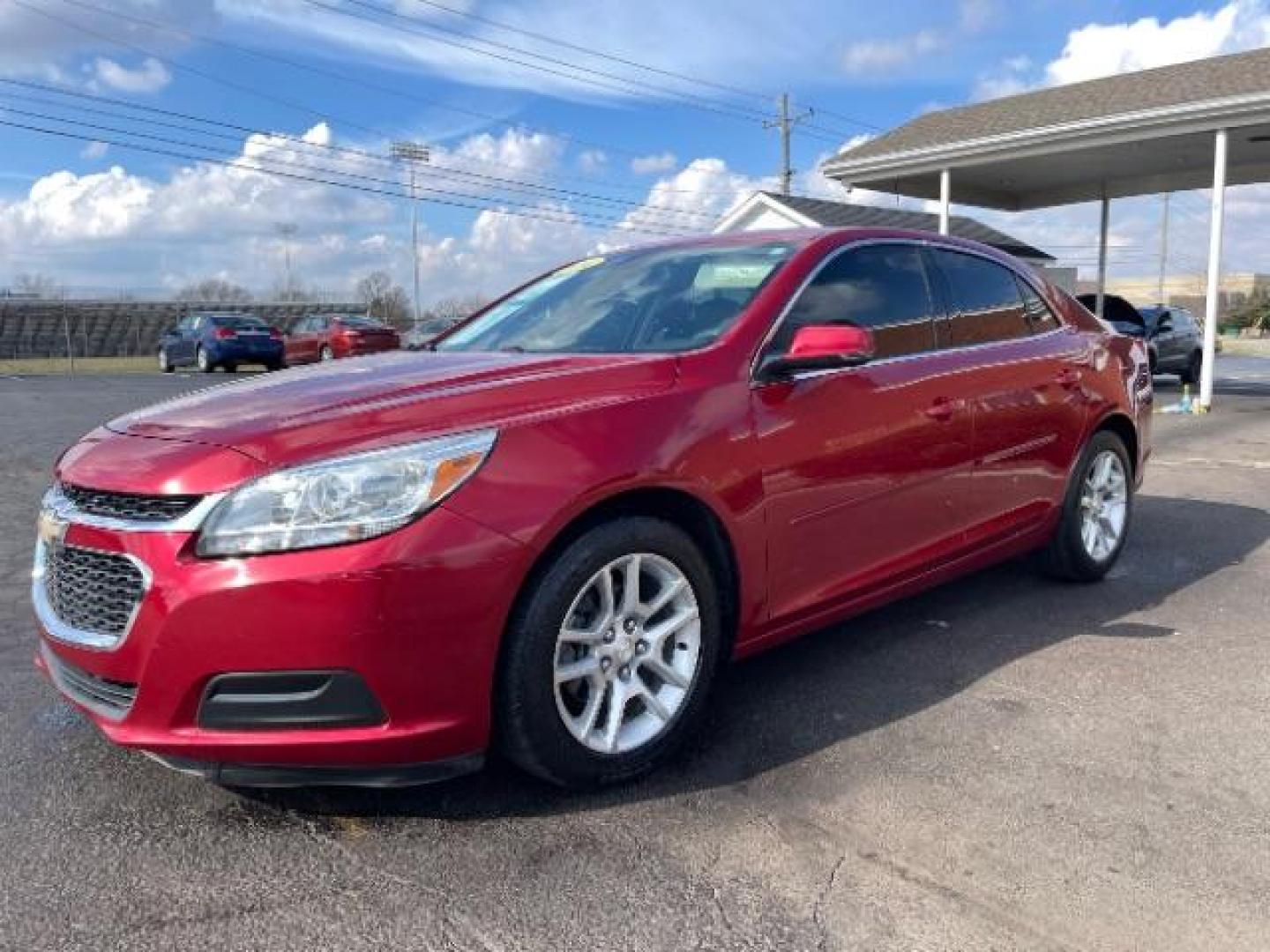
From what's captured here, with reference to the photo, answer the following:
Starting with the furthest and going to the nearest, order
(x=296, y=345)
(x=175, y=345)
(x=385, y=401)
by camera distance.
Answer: (x=296, y=345)
(x=175, y=345)
(x=385, y=401)

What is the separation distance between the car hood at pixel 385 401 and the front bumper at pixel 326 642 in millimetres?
282

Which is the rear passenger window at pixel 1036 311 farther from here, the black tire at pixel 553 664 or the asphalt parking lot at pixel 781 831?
the black tire at pixel 553 664

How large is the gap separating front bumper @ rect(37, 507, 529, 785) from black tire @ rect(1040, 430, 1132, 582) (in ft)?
10.5

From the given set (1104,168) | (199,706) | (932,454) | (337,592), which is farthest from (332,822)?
(1104,168)

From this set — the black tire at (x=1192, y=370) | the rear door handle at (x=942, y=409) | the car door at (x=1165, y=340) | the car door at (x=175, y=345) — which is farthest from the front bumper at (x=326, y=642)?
the car door at (x=175, y=345)

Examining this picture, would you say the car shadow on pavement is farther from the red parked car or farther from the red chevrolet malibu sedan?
the red parked car

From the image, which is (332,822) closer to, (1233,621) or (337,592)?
(337,592)

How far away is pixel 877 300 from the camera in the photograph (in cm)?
401

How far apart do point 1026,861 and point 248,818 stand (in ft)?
6.59

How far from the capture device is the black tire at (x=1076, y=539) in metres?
4.91

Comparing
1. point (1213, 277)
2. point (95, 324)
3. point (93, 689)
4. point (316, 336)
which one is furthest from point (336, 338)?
point (95, 324)

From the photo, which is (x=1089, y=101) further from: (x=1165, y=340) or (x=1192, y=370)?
(x=1192, y=370)

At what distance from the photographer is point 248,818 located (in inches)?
112

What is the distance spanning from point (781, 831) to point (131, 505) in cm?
185
